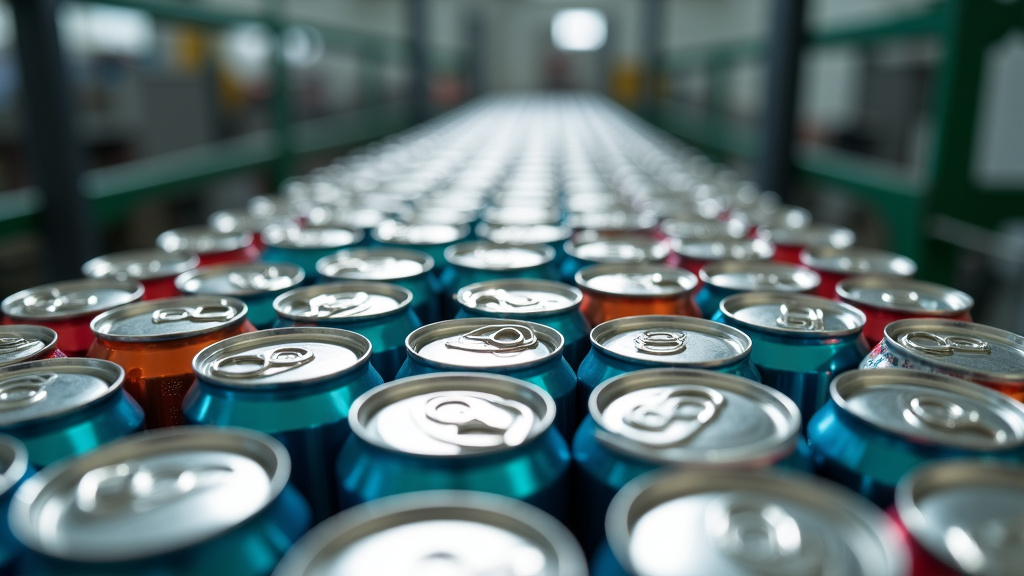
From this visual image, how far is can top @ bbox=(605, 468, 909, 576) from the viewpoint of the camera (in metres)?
0.62

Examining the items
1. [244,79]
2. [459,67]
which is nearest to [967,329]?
[244,79]

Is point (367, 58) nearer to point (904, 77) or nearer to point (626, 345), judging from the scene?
point (904, 77)

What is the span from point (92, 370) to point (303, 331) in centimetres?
30

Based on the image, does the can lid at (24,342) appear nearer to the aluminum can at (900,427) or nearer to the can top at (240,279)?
the can top at (240,279)

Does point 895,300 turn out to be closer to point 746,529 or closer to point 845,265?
point 845,265

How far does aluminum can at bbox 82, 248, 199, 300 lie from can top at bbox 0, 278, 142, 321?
28 millimetres

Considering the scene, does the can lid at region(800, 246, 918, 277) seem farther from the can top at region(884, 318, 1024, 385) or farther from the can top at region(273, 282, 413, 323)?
the can top at region(273, 282, 413, 323)

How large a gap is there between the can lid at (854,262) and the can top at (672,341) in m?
0.63

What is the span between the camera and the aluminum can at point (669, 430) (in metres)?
0.81

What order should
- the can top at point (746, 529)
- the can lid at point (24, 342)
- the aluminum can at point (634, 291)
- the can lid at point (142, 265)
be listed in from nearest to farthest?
the can top at point (746, 529), the can lid at point (24, 342), the aluminum can at point (634, 291), the can lid at point (142, 265)

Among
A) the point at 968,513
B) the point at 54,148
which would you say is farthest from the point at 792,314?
the point at 54,148

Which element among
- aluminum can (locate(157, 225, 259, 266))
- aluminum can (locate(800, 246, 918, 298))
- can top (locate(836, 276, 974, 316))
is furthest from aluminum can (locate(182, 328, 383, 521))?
aluminum can (locate(800, 246, 918, 298))

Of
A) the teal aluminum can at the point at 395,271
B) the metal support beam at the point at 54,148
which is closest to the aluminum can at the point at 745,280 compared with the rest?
the teal aluminum can at the point at 395,271

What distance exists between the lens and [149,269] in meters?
1.78
